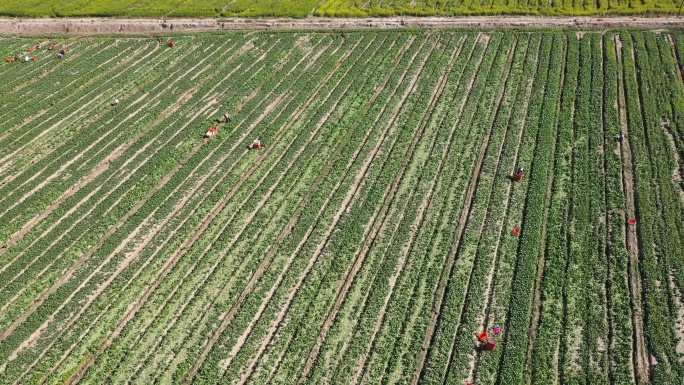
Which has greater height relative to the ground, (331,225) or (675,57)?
(675,57)

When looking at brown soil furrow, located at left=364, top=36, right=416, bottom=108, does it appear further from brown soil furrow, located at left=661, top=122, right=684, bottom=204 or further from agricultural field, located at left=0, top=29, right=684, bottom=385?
brown soil furrow, located at left=661, top=122, right=684, bottom=204

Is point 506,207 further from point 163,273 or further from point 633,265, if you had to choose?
point 163,273

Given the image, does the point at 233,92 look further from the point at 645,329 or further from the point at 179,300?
the point at 645,329

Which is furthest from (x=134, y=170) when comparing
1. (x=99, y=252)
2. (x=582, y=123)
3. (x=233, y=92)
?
(x=582, y=123)

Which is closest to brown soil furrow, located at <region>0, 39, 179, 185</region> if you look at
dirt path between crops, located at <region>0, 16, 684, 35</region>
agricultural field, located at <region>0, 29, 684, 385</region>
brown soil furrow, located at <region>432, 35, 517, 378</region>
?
agricultural field, located at <region>0, 29, 684, 385</region>

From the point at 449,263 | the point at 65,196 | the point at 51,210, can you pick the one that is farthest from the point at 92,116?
the point at 449,263

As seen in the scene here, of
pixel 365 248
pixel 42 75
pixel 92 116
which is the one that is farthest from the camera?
pixel 42 75
